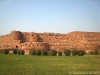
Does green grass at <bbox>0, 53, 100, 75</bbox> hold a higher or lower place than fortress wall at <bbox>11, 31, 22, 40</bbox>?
lower

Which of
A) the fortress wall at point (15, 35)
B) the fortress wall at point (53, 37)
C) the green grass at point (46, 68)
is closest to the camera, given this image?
the green grass at point (46, 68)

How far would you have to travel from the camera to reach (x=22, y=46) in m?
34.5

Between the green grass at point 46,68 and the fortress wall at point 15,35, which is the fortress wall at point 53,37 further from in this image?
the green grass at point 46,68

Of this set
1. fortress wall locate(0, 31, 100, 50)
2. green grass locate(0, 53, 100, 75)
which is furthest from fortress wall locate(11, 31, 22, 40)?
green grass locate(0, 53, 100, 75)

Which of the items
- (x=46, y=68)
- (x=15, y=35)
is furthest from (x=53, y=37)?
(x=46, y=68)

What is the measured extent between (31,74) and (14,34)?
34283mm

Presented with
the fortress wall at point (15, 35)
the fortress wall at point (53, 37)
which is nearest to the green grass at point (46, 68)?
the fortress wall at point (15, 35)

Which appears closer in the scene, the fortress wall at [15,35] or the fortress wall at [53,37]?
the fortress wall at [15,35]

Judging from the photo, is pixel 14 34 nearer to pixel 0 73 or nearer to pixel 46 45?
pixel 46 45

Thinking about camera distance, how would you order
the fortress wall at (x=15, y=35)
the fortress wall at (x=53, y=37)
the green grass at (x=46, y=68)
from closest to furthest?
the green grass at (x=46, y=68) → the fortress wall at (x=15, y=35) → the fortress wall at (x=53, y=37)

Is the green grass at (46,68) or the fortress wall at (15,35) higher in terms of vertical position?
the fortress wall at (15,35)

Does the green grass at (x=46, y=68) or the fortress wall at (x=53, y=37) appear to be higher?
the fortress wall at (x=53, y=37)

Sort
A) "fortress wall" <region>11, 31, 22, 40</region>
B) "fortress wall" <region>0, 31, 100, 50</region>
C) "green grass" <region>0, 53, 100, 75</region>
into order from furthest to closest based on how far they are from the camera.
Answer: "fortress wall" <region>0, 31, 100, 50</region>, "fortress wall" <region>11, 31, 22, 40</region>, "green grass" <region>0, 53, 100, 75</region>

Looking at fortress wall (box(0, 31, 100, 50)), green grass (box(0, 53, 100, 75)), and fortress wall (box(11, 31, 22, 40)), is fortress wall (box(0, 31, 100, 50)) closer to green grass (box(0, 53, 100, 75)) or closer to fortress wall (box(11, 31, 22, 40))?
fortress wall (box(11, 31, 22, 40))
